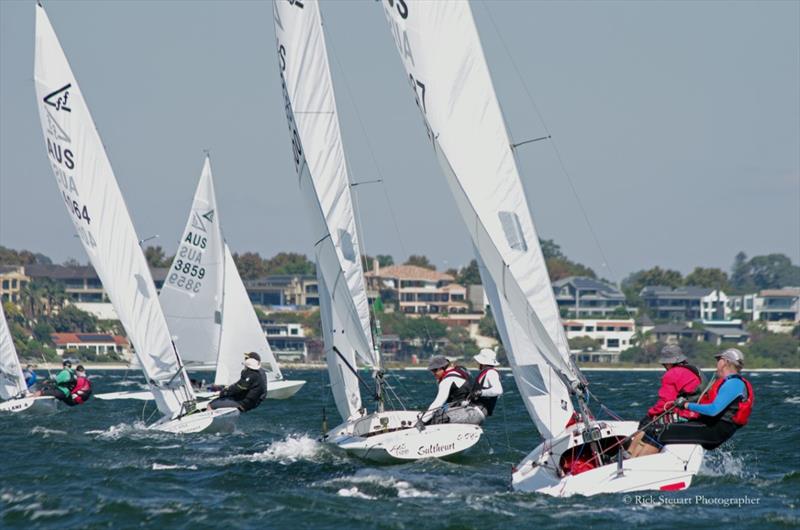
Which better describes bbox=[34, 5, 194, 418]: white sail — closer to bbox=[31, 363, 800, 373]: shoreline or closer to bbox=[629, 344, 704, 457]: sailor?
bbox=[629, 344, 704, 457]: sailor

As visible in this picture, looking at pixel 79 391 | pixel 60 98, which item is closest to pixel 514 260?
pixel 60 98

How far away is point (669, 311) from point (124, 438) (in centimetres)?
10731

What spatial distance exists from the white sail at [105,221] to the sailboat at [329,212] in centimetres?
360

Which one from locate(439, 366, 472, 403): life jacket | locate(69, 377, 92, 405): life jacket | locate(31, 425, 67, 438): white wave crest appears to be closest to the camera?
locate(439, 366, 472, 403): life jacket

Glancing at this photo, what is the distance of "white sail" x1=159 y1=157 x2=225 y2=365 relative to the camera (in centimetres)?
2922

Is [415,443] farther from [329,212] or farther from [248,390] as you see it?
[248,390]

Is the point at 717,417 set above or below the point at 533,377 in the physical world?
below

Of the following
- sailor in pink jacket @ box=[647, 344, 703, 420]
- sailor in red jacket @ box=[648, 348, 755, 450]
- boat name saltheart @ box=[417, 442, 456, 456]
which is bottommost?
boat name saltheart @ box=[417, 442, 456, 456]

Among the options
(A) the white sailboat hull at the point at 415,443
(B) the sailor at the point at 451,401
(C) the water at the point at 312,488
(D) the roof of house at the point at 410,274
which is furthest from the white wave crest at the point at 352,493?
(D) the roof of house at the point at 410,274

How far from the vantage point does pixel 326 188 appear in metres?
17.8

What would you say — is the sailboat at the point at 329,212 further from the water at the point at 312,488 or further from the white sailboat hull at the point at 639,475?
the white sailboat hull at the point at 639,475

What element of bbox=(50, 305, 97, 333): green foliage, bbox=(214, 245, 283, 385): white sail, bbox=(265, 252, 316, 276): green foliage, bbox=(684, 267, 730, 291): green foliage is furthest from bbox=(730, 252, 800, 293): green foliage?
bbox=(214, 245, 283, 385): white sail

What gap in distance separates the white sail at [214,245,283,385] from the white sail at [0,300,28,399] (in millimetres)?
4094

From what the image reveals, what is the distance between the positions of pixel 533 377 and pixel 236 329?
1591 centimetres
